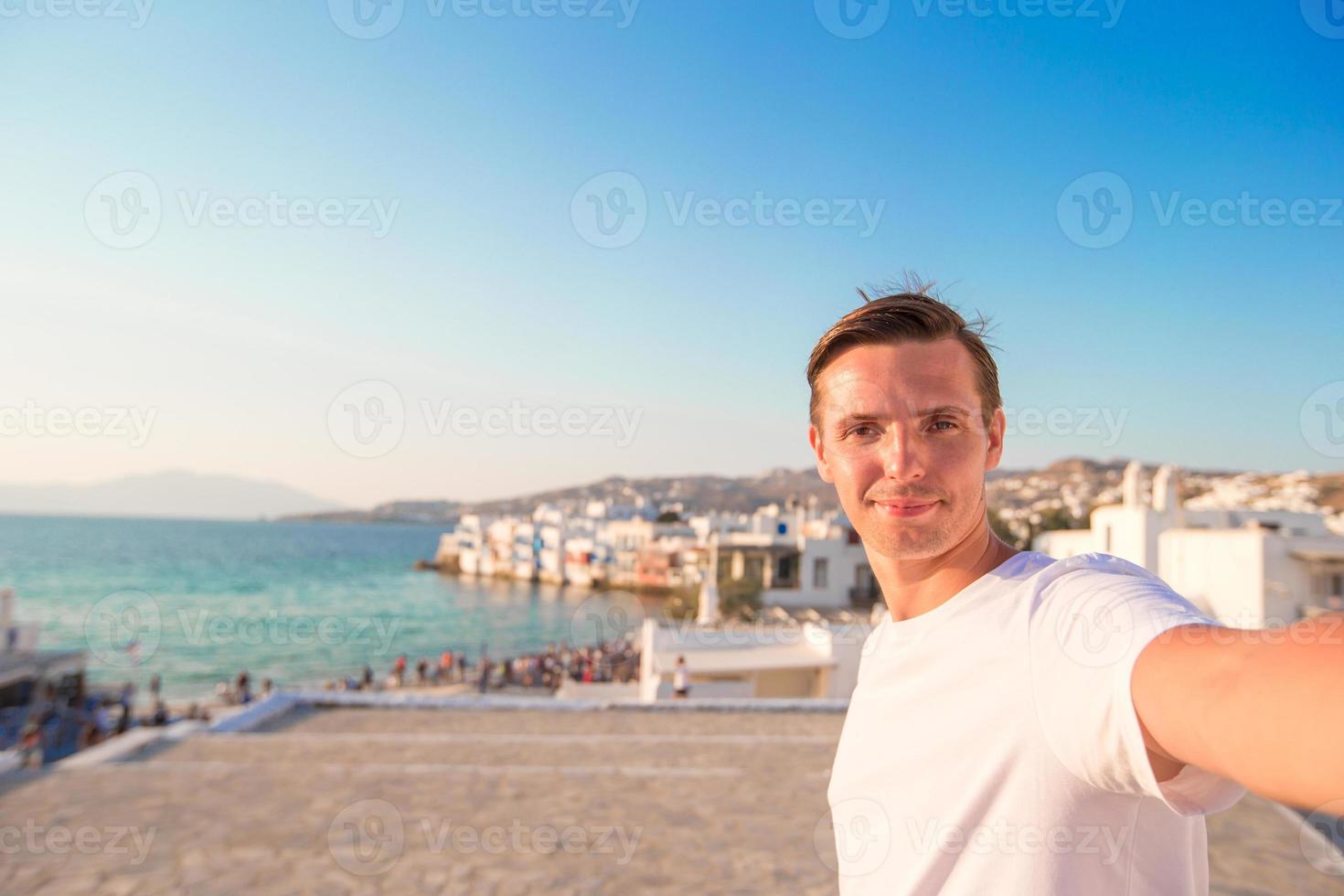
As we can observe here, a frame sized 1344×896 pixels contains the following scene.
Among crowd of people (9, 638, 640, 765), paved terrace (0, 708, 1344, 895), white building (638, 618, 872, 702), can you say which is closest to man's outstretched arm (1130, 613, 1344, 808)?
paved terrace (0, 708, 1344, 895)

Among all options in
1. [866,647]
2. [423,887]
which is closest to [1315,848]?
[423,887]

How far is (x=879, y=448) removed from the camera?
47.1 inches

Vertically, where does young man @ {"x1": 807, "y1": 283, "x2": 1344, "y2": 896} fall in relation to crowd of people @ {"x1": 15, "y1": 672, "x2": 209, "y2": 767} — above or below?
above

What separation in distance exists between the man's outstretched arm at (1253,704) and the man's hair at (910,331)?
572 millimetres

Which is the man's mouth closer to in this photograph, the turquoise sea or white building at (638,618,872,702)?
white building at (638,618,872,702)

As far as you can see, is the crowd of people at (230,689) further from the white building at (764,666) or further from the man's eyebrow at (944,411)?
the man's eyebrow at (944,411)

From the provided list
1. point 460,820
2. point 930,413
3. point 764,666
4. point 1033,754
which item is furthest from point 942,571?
point 764,666

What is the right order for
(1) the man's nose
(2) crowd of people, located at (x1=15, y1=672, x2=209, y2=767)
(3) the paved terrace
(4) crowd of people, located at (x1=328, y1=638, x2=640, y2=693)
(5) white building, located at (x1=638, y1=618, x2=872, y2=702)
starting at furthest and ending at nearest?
(4) crowd of people, located at (x1=328, y1=638, x2=640, y2=693), (5) white building, located at (x1=638, y1=618, x2=872, y2=702), (2) crowd of people, located at (x1=15, y1=672, x2=209, y2=767), (3) the paved terrace, (1) the man's nose

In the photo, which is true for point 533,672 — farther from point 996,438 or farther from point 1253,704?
point 1253,704

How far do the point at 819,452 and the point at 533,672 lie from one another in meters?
30.1

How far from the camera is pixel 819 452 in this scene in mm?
1446

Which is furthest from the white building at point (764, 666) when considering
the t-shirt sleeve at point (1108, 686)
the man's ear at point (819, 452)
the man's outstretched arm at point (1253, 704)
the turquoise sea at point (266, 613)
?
the turquoise sea at point (266, 613)

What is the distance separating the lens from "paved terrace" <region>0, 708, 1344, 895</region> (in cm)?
504

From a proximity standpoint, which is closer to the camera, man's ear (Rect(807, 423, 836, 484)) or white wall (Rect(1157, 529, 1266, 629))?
man's ear (Rect(807, 423, 836, 484))
